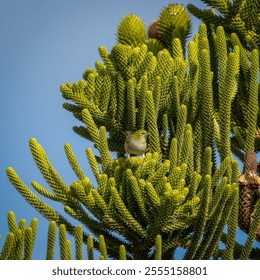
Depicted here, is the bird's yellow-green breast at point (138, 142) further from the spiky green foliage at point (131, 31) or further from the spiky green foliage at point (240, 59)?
the spiky green foliage at point (131, 31)

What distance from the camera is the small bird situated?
2.59m

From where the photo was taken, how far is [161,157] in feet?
8.95

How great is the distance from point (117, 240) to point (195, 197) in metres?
0.41

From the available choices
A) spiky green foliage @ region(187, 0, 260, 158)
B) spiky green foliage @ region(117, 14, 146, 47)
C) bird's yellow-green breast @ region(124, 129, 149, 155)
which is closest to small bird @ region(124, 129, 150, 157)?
bird's yellow-green breast @ region(124, 129, 149, 155)

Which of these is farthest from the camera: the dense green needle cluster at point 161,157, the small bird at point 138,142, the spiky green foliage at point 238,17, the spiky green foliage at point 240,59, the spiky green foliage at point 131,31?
the spiky green foliage at point 131,31

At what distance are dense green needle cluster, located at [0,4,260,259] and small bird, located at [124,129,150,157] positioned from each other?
43 mm

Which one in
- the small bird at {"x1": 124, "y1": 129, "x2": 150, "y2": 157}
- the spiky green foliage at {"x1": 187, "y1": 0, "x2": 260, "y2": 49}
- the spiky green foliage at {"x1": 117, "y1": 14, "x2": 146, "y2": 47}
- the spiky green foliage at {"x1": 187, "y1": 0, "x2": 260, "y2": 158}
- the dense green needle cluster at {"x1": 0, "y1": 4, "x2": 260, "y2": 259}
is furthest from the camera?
the spiky green foliage at {"x1": 117, "y1": 14, "x2": 146, "y2": 47}

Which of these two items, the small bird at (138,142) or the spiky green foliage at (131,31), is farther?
the spiky green foliage at (131,31)

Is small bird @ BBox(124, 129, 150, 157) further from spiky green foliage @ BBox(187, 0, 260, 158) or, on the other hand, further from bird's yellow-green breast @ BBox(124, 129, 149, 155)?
spiky green foliage @ BBox(187, 0, 260, 158)

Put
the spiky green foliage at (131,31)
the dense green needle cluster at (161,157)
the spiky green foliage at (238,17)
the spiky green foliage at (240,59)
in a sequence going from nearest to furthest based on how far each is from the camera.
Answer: the dense green needle cluster at (161,157)
the spiky green foliage at (240,59)
the spiky green foliage at (238,17)
the spiky green foliage at (131,31)

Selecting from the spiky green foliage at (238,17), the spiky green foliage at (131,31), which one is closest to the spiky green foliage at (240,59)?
the spiky green foliage at (238,17)

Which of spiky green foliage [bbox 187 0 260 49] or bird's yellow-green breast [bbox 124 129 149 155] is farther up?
spiky green foliage [bbox 187 0 260 49]

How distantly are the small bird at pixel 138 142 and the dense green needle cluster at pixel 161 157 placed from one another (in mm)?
43

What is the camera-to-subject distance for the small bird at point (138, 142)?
2594 mm
